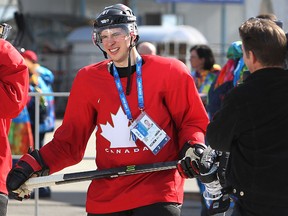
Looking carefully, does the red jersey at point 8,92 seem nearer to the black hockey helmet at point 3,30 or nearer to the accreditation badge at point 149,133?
the black hockey helmet at point 3,30

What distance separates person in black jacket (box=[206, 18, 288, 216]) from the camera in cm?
381

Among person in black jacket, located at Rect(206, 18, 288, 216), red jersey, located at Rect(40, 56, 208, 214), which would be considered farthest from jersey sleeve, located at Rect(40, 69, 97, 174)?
person in black jacket, located at Rect(206, 18, 288, 216)

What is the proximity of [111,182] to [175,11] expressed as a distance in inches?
1253

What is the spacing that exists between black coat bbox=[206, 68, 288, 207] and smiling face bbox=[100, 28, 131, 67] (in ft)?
3.21

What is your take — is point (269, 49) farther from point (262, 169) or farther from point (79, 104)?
point (79, 104)

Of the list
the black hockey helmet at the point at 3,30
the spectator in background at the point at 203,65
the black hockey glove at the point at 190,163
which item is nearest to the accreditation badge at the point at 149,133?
the black hockey glove at the point at 190,163

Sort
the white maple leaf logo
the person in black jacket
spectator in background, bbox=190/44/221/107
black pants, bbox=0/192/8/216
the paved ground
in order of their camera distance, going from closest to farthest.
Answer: the person in black jacket, the white maple leaf logo, black pants, bbox=0/192/8/216, the paved ground, spectator in background, bbox=190/44/221/107

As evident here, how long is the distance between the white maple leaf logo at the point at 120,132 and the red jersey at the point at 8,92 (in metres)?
0.64

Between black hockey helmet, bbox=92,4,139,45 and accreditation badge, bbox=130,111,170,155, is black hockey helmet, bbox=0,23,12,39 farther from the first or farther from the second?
accreditation badge, bbox=130,111,170,155

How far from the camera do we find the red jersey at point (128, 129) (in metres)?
4.54

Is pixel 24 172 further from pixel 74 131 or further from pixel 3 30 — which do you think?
pixel 3 30

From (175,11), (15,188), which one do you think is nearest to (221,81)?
(15,188)

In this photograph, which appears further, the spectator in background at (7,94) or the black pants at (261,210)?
the spectator in background at (7,94)

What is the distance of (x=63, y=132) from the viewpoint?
4.79 metres
